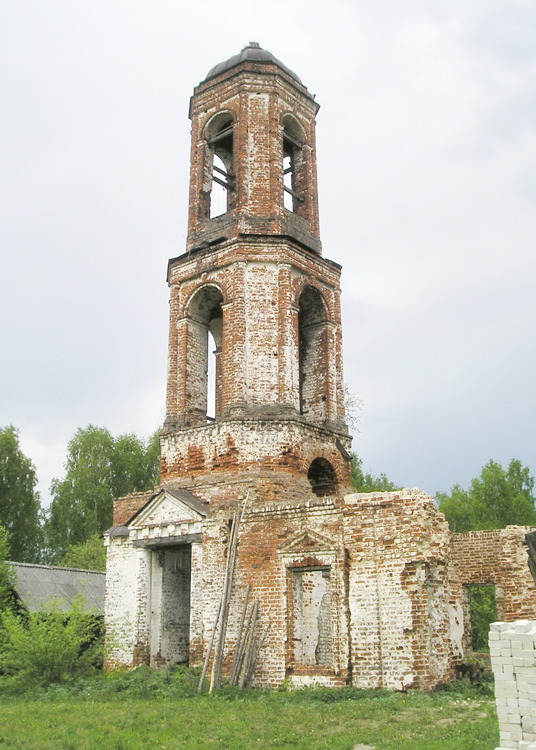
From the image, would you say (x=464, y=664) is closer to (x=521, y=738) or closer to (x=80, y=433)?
(x=521, y=738)

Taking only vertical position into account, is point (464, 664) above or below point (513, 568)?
below

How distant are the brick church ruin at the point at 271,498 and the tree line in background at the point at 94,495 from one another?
1249cm

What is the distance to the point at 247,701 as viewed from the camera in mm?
9914

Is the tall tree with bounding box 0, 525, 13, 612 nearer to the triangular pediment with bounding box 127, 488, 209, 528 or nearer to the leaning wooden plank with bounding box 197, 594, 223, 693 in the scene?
the triangular pediment with bounding box 127, 488, 209, 528

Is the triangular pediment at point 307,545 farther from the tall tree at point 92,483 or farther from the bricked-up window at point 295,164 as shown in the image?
the tall tree at point 92,483

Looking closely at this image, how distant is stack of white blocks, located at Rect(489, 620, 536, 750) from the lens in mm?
5652

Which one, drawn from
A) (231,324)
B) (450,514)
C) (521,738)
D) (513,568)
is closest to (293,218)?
(231,324)

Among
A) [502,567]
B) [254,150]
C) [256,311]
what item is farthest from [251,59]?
[502,567]

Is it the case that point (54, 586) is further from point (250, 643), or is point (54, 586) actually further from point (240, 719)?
point (240, 719)

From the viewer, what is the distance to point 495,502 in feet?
87.7

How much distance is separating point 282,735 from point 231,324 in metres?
8.00

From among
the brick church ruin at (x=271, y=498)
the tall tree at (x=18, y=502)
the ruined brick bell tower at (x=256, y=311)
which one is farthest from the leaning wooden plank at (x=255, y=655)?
the tall tree at (x=18, y=502)

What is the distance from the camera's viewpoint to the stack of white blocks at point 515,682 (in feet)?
18.5

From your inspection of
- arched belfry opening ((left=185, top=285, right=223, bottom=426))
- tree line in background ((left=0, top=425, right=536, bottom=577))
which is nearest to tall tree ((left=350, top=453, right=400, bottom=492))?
tree line in background ((left=0, top=425, right=536, bottom=577))
